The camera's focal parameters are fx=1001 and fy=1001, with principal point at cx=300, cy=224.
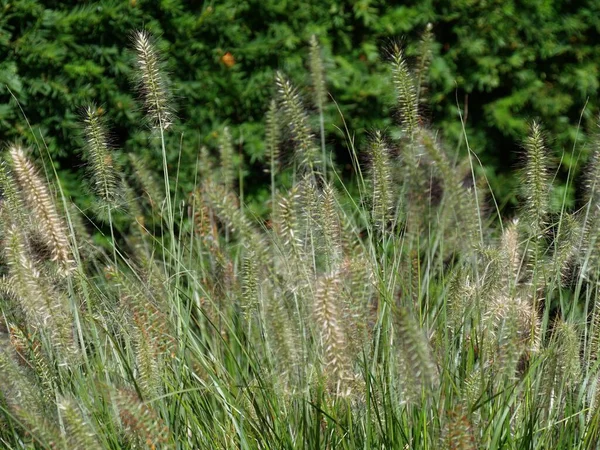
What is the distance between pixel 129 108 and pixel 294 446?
2.71 meters

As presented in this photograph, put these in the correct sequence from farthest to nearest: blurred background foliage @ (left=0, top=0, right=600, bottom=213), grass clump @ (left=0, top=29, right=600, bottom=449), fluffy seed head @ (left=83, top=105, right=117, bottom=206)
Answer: blurred background foliage @ (left=0, top=0, right=600, bottom=213) → fluffy seed head @ (left=83, top=105, right=117, bottom=206) → grass clump @ (left=0, top=29, right=600, bottom=449)

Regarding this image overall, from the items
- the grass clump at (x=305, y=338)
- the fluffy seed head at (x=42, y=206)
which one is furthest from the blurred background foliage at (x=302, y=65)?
the fluffy seed head at (x=42, y=206)

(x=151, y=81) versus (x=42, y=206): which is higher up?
(x=151, y=81)

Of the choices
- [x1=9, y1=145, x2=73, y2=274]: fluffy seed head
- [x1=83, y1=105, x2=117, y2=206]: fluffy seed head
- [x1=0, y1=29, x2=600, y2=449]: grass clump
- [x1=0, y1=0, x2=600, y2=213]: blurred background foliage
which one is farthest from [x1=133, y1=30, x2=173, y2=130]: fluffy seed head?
[x1=0, y1=0, x2=600, y2=213]: blurred background foliage

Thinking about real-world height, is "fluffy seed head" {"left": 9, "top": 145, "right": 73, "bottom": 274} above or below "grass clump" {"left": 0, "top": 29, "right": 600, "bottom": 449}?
above

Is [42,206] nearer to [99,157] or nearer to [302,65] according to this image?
[99,157]

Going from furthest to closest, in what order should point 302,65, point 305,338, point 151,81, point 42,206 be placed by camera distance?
point 302,65
point 151,81
point 305,338
point 42,206

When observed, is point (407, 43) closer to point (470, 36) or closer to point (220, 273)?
point (470, 36)

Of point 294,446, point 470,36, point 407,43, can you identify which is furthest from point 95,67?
point 294,446

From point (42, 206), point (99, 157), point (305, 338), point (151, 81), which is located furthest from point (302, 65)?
point (42, 206)

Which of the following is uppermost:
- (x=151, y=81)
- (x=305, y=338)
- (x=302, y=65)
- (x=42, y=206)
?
(x=151, y=81)

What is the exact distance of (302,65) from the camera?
5.21 meters

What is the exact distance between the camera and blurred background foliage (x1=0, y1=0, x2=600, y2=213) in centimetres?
495

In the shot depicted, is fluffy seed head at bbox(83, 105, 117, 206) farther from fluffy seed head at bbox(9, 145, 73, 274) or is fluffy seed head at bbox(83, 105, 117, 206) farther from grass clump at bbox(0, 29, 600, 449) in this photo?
fluffy seed head at bbox(9, 145, 73, 274)
